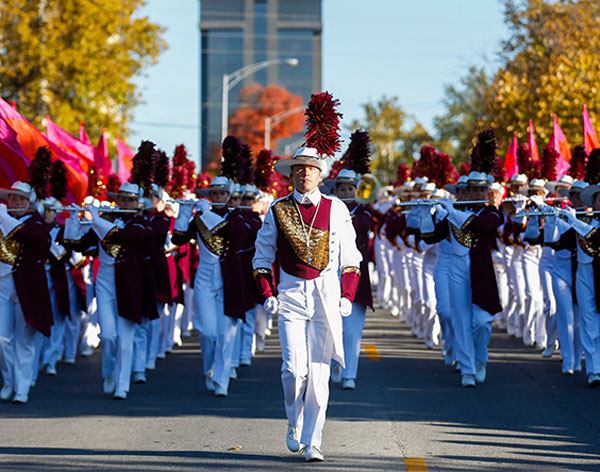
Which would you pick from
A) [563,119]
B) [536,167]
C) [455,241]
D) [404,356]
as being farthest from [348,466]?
[563,119]

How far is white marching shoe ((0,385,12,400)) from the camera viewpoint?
1200cm

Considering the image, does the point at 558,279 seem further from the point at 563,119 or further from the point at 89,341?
the point at 563,119

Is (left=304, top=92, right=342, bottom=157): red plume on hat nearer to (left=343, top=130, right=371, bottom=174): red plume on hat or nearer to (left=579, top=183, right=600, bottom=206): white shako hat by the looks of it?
(left=343, top=130, right=371, bottom=174): red plume on hat

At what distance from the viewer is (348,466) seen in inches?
325

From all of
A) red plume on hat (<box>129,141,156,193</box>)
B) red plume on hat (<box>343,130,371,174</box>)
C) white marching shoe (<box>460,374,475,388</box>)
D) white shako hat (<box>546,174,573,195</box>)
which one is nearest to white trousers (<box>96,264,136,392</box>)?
red plume on hat (<box>129,141,156,193</box>)

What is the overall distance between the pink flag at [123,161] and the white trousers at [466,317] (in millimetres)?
8780

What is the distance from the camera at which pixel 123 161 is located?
22.0 metres

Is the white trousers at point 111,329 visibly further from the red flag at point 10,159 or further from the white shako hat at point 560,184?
the white shako hat at point 560,184

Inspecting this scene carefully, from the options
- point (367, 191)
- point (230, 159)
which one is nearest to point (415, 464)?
point (230, 159)

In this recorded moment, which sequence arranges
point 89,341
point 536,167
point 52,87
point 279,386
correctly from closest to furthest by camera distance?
1. point 279,386
2. point 89,341
3. point 536,167
4. point 52,87

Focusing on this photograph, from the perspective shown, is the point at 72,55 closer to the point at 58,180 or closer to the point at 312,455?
the point at 58,180

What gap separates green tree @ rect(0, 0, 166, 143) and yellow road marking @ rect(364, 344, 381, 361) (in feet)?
76.1

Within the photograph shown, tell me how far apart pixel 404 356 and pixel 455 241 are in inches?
125

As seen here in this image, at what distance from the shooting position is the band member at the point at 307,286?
8617 mm
